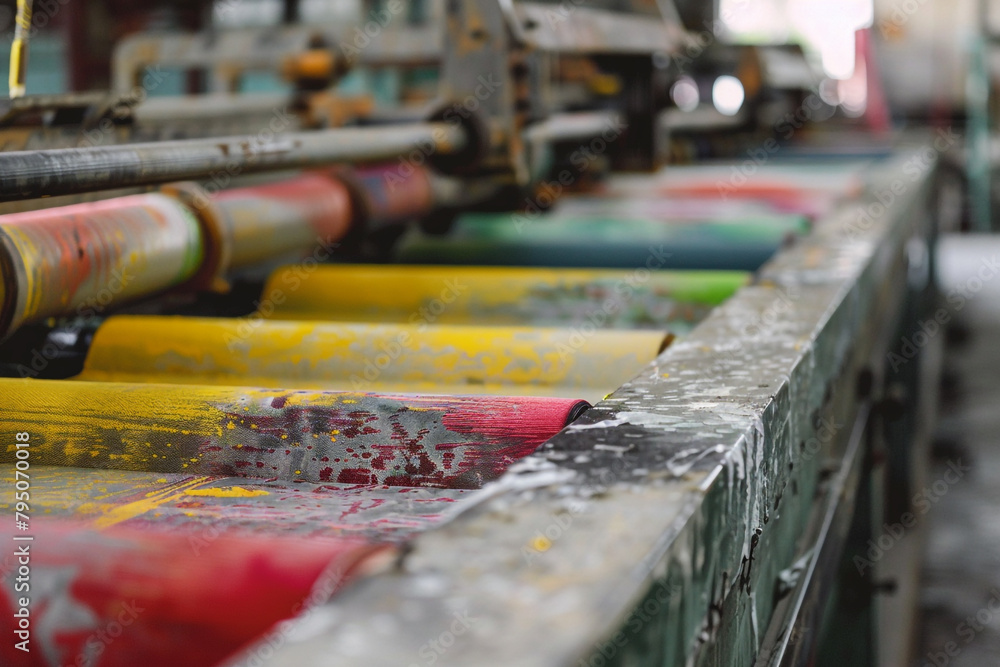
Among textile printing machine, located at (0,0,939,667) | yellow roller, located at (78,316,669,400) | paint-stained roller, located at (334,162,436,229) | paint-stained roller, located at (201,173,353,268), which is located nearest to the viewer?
textile printing machine, located at (0,0,939,667)

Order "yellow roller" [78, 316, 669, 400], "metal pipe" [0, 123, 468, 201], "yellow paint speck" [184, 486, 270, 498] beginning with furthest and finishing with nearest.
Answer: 1. "yellow roller" [78, 316, 669, 400]
2. "metal pipe" [0, 123, 468, 201]
3. "yellow paint speck" [184, 486, 270, 498]

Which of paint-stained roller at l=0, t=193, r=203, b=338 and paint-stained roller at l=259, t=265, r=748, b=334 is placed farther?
paint-stained roller at l=259, t=265, r=748, b=334

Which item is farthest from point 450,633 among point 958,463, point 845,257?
point 958,463

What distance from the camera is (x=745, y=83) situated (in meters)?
5.68

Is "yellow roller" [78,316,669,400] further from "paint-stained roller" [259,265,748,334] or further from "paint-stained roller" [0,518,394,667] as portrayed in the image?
"paint-stained roller" [0,518,394,667]

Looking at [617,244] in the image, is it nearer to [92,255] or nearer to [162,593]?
[92,255]

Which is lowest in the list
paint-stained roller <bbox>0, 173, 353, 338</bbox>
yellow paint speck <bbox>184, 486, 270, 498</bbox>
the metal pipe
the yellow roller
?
yellow paint speck <bbox>184, 486, 270, 498</bbox>

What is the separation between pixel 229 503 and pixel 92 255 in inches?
24.4

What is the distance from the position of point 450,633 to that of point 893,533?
3131 millimetres

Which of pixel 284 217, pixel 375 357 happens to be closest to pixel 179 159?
pixel 375 357

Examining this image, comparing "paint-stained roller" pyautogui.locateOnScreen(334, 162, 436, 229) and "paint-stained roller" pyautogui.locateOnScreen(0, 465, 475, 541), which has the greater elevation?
"paint-stained roller" pyautogui.locateOnScreen(334, 162, 436, 229)

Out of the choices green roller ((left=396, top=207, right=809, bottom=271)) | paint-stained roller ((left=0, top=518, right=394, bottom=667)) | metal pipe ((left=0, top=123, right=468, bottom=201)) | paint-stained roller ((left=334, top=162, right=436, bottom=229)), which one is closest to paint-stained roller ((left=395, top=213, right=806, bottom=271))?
green roller ((left=396, top=207, right=809, bottom=271))

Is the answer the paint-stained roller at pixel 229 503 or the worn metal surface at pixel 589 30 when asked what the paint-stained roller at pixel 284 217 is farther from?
the paint-stained roller at pixel 229 503

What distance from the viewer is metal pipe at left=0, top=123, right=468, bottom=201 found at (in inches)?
43.5
